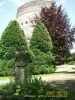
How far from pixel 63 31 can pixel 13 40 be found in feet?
32.4

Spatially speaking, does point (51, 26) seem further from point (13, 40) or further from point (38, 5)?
point (38, 5)

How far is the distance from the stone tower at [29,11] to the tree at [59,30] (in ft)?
29.9

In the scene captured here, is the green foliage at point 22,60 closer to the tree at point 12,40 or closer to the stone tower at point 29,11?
the tree at point 12,40

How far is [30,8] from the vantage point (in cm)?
3706

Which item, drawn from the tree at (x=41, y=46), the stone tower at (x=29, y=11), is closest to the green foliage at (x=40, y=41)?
the tree at (x=41, y=46)

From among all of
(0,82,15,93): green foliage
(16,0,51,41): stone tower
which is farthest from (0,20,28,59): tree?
(16,0,51,41): stone tower

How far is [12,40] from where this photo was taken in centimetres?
1698

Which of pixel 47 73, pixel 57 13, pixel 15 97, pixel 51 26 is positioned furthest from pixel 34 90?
pixel 57 13

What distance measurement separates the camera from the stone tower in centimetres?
3591

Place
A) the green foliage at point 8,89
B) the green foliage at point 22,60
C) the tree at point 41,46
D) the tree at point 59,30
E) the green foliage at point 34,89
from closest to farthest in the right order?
the green foliage at point 34,89 → the green foliage at point 8,89 → the green foliage at point 22,60 → the tree at point 41,46 → the tree at point 59,30

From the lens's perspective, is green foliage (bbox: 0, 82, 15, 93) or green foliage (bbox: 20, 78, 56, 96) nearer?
green foliage (bbox: 20, 78, 56, 96)

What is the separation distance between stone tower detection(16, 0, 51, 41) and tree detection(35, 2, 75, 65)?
9.11 meters

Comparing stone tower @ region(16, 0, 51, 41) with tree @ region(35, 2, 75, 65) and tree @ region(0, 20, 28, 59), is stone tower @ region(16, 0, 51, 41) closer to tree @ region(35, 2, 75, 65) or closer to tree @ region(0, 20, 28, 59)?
tree @ region(35, 2, 75, 65)

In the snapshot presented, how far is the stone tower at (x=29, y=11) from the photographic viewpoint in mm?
35906
